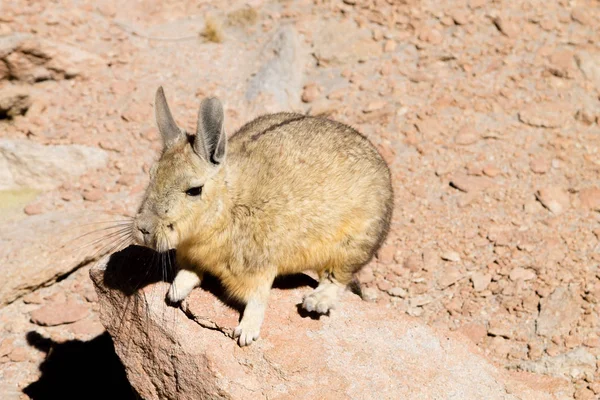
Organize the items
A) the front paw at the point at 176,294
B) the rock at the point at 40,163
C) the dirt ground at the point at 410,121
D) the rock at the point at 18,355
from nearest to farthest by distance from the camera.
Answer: the front paw at the point at 176,294, the rock at the point at 18,355, the dirt ground at the point at 410,121, the rock at the point at 40,163

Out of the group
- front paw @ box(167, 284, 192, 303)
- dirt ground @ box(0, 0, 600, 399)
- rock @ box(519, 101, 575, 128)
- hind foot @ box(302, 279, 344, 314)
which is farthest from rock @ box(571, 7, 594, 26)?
front paw @ box(167, 284, 192, 303)

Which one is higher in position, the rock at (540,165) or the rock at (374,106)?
the rock at (374,106)

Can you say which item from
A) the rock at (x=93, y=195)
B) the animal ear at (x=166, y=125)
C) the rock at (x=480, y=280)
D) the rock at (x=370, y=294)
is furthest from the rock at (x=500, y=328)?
the rock at (x=93, y=195)

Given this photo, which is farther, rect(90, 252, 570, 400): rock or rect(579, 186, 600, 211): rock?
rect(579, 186, 600, 211): rock

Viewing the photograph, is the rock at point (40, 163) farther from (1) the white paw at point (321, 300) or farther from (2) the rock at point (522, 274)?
(2) the rock at point (522, 274)

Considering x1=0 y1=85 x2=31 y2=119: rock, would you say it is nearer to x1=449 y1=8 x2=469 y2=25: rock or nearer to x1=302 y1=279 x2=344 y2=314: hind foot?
x1=302 y1=279 x2=344 y2=314: hind foot

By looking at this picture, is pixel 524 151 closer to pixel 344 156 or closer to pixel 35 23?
pixel 344 156

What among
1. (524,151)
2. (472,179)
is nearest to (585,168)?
(524,151)

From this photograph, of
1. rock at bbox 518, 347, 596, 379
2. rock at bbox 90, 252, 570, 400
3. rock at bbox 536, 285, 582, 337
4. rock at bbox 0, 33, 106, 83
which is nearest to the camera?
rock at bbox 90, 252, 570, 400
